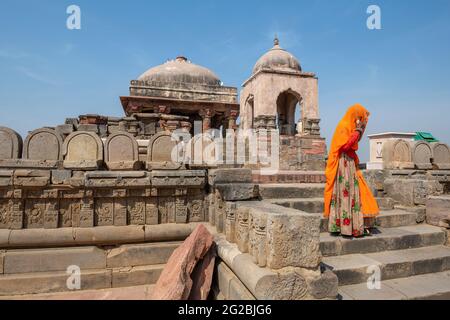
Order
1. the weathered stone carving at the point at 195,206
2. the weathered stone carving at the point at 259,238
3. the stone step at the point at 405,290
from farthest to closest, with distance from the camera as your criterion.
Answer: the weathered stone carving at the point at 195,206 < the stone step at the point at 405,290 < the weathered stone carving at the point at 259,238

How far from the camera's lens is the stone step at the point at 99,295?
305cm

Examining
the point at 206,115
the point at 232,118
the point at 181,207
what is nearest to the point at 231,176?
the point at 181,207

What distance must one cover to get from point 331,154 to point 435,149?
3.59 meters

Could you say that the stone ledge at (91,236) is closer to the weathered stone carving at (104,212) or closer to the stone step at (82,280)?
the weathered stone carving at (104,212)

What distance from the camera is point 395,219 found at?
3.71m

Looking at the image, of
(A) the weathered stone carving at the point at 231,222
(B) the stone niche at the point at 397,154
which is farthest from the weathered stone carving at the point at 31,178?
(B) the stone niche at the point at 397,154

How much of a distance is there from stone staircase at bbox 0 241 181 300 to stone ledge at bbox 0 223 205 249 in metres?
0.09

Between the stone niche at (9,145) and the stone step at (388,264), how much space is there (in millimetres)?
3988

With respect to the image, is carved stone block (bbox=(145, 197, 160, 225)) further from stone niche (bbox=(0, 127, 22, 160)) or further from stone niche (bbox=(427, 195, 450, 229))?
stone niche (bbox=(427, 195, 450, 229))

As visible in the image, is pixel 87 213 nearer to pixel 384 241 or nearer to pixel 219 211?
pixel 219 211

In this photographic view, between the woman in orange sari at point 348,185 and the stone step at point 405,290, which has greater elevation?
the woman in orange sari at point 348,185

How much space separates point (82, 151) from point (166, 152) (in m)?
1.12

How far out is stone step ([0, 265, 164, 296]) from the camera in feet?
10.2

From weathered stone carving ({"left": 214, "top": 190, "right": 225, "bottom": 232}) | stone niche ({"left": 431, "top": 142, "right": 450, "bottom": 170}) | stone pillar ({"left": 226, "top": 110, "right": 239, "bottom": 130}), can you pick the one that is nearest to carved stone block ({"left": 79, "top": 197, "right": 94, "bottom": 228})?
weathered stone carving ({"left": 214, "top": 190, "right": 225, "bottom": 232})
